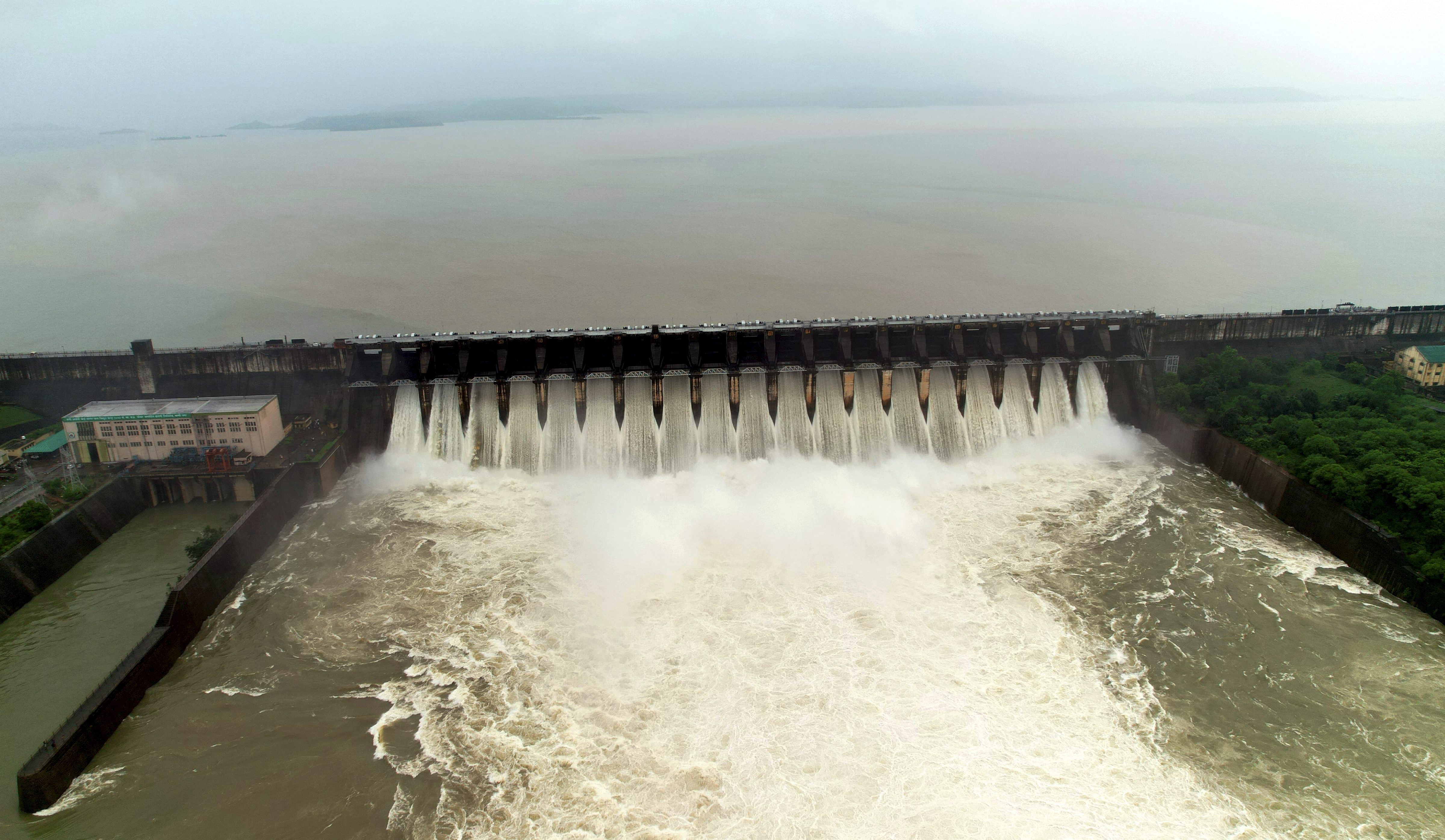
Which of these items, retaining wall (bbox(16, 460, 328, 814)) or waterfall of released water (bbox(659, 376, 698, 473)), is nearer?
retaining wall (bbox(16, 460, 328, 814))

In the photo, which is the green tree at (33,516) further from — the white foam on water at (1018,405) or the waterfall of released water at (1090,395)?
the waterfall of released water at (1090,395)

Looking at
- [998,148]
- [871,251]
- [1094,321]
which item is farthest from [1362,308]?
[998,148]

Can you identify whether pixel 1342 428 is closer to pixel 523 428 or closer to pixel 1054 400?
pixel 1054 400

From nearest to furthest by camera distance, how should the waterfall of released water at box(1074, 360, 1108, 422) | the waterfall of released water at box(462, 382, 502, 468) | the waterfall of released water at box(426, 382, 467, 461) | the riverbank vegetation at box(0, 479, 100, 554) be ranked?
the riverbank vegetation at box(0, 479, 100, 554) < the waterfall of released water at box(462, 382, 502, 468) < the waterfall of released water at box(426, 382, 467, 461) < the waterfall of released water at box(1074, 360, 1108, 422)

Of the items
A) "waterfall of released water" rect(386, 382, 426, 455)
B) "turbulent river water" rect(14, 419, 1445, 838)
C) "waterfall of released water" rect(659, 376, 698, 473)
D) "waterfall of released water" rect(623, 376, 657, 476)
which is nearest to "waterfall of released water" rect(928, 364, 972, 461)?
"turbulent river water" rect(14, 419, 1445, 838)

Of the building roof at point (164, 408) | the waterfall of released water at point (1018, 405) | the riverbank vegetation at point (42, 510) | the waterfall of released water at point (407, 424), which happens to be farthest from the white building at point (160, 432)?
the waterfall of released water at point (1018, 405)

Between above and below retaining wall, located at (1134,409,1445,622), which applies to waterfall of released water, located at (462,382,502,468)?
above

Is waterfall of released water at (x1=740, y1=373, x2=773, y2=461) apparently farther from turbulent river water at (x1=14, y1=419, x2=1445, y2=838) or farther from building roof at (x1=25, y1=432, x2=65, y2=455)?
building roof at (x1=25, y1=432, x2=65, y2=455)
